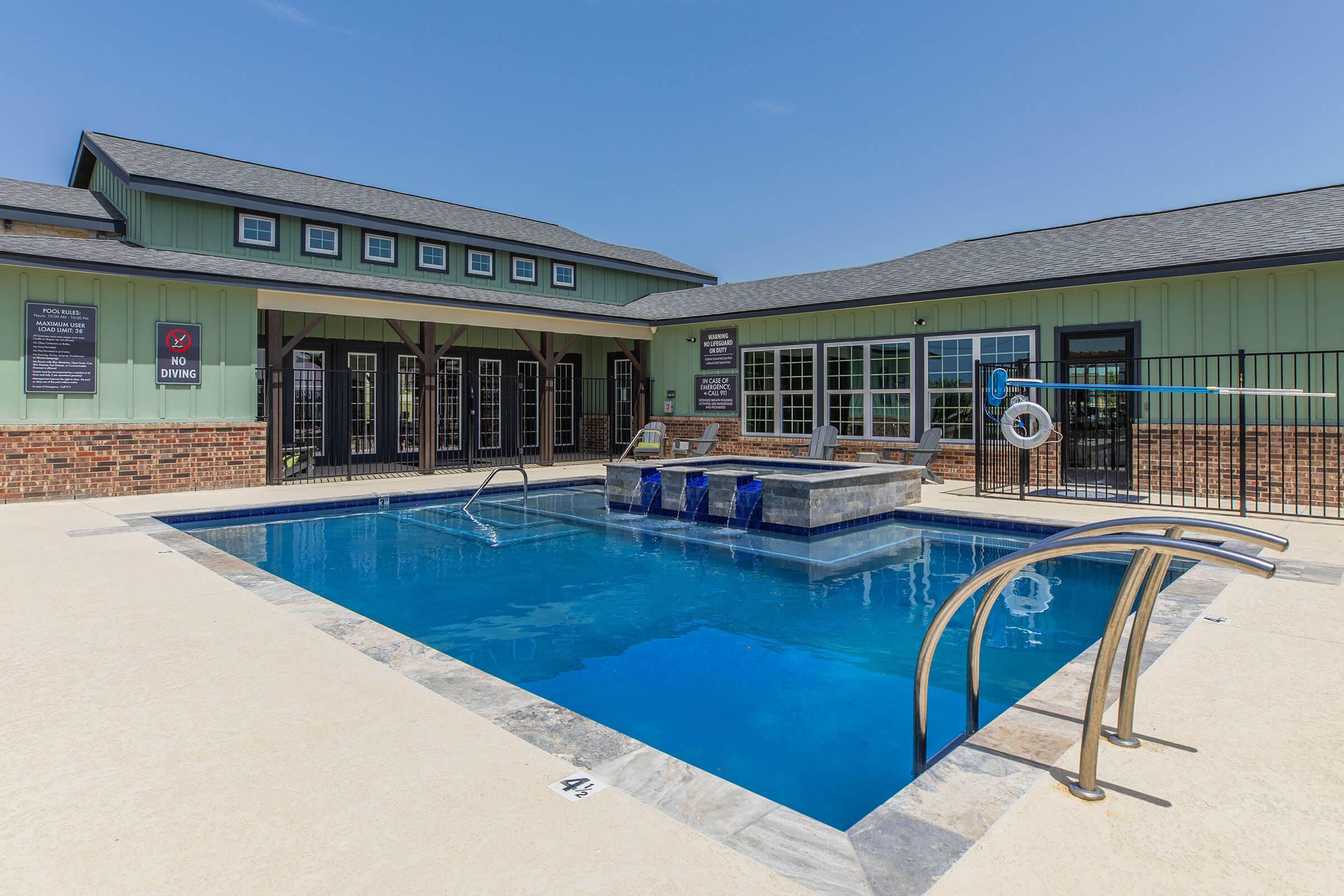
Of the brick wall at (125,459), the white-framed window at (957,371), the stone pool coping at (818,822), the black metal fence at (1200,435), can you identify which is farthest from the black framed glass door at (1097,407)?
the brick wall at (125,459)

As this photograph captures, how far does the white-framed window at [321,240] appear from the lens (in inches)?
572

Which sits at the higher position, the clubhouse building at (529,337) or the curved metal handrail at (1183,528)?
the clubhouse building at (529,337)

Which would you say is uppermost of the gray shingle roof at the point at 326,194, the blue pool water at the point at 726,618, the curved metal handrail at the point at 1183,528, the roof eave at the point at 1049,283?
the gray shingle roof at the point at 326,194

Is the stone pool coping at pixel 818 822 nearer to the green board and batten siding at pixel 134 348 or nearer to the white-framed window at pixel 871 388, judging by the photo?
the green board and batten siding at pixel 134 348

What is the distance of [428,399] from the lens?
1328cm

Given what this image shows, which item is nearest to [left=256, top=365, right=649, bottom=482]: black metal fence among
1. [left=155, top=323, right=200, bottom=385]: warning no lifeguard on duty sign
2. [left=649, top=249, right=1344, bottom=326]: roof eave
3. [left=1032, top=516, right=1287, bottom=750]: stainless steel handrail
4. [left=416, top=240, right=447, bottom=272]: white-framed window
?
[left=155, top=323, right=200, bottom=385]: warning no lifeguard on duty sign

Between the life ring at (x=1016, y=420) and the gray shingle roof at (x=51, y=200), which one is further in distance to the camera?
the gray shingle roof at (x=51, y=200)

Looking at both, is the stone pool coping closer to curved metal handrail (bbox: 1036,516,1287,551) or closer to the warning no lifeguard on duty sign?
curved metal handrail (bbox: 1036,516,1287,551)

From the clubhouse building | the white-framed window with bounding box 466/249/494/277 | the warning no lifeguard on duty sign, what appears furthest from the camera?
the white-framed window with bounding box 466/249/494/277

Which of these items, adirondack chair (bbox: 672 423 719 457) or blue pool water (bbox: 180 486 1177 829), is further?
adirondack chair (bbox: 672 423 719 457)

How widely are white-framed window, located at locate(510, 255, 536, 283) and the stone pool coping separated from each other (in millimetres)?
14827

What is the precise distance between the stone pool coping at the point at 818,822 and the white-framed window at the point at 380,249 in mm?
13205

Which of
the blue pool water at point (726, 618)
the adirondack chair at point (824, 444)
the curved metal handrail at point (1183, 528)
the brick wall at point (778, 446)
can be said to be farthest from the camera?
the adirondack chair at point (824, 444)

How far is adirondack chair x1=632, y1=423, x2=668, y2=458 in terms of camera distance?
15625 mm
